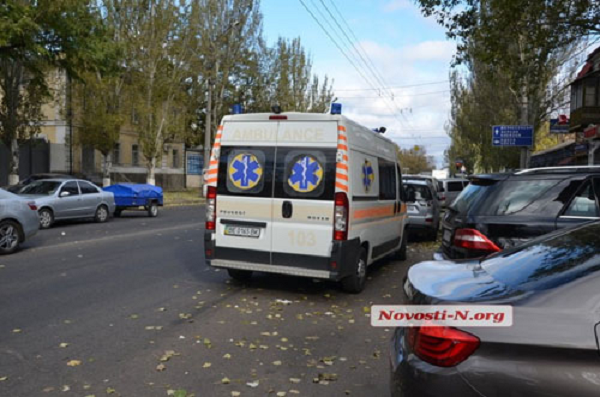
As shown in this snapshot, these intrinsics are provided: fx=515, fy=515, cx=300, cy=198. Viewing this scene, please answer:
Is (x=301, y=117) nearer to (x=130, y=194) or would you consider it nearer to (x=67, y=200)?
(x=67, y=200)

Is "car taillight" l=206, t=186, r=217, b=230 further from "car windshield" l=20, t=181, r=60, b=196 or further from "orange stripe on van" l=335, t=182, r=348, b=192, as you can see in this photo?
"car windshield" l=20, t=181, r=60, b=196

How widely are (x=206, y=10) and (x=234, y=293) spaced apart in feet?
94.9

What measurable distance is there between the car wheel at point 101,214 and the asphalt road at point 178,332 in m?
7.54

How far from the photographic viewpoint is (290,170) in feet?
23.1

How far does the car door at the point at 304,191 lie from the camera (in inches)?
268

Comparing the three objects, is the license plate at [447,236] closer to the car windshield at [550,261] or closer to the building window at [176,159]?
the car windshield at [550,261]

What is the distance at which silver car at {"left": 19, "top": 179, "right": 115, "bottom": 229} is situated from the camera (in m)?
15.2

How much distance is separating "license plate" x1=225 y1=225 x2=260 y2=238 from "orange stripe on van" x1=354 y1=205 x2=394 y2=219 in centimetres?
140

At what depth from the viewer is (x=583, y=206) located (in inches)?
208

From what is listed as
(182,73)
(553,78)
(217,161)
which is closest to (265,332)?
(217,161)

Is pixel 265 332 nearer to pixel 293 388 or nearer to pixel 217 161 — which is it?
pixel 293 388

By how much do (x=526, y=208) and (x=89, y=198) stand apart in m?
14.7

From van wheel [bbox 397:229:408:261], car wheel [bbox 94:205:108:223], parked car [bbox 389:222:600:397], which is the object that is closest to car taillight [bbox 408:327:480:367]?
parked car [bbox 389:222:600:397]

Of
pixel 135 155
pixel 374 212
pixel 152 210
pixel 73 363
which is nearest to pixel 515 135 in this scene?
pixel 374 212
